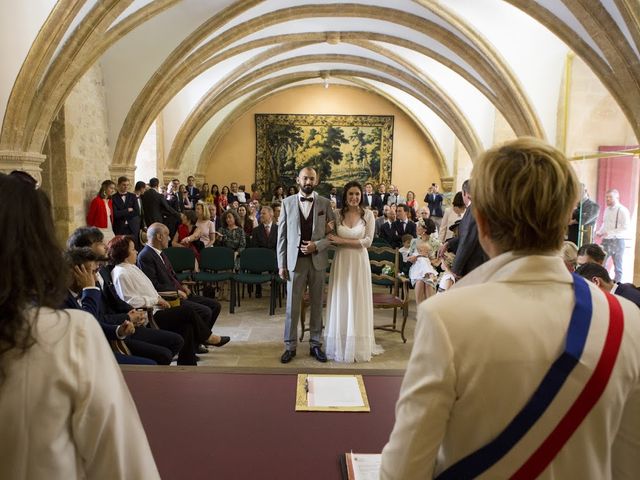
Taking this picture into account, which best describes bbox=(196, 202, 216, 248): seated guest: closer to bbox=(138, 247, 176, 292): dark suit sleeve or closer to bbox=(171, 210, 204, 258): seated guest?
bbox=(171, 210, 204, 258): seated guest

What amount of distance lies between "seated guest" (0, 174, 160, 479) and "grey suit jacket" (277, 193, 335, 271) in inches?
147

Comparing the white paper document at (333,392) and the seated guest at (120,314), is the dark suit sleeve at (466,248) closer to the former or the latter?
the white paper document at (333,392)

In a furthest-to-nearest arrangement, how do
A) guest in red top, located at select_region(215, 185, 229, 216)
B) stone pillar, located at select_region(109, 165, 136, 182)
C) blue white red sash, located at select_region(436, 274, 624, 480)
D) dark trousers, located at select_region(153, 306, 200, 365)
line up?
guest in red top, located at select_region(215, 185, 229, 216), stone pillar, located at select_region(109, 165, 136, 182), dark trousers, located at select_region(153, 306, 200, 365), blue white red sash, located at select_region(436, 274, 624, 480)

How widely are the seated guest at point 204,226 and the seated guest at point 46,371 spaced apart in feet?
23.2

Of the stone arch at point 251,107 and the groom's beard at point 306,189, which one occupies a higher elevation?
the stone arch at point 251,107

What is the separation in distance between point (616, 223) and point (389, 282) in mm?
4168

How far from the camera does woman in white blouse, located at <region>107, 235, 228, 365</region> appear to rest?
405 cm

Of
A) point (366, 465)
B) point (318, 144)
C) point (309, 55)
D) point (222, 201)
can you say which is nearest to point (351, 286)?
point (366, 465)

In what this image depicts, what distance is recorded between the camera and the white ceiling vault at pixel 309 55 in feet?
23.1

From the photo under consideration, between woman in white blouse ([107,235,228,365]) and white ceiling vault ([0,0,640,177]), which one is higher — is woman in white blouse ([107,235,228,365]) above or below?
below

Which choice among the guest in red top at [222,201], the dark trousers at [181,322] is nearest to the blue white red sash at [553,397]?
the dark trousers at [181,322]

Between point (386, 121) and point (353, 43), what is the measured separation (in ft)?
19.2

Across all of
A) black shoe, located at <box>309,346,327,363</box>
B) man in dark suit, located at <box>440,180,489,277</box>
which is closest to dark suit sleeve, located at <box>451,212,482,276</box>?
man in dark suit, located at <box>440,180,489,277</box>

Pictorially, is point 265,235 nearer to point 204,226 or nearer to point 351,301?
point 204,226
